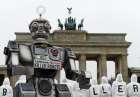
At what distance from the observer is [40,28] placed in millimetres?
8914

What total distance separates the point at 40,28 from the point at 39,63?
698 mm

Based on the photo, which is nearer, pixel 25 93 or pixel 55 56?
pixel 25 93

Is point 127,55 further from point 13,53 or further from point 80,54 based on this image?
point 13,53

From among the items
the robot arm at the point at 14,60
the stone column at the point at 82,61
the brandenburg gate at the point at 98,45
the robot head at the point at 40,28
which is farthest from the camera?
the stone column at the point at 82,61

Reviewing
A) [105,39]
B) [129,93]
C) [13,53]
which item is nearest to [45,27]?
[13,53]

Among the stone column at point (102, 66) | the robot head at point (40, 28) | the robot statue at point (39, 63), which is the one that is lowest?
the stone column at point (102, 66)

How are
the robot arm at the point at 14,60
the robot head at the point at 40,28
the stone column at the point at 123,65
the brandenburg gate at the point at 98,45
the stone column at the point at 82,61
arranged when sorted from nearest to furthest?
the robot arm at the point at 14,60 → the robot head at the point at 40,28 → the brandenburg gate at the point at 98,45 → the stone column at the point at 82,61 → the stone column at the point at 123,65

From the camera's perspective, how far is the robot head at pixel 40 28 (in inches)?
349

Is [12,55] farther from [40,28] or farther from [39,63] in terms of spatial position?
[40,28]

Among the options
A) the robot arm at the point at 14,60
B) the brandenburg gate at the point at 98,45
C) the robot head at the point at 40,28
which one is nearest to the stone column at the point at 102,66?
the brandenburg gate at the point at 98,45

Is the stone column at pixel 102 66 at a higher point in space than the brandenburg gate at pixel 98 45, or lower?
lower

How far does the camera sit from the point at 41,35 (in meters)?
8.84

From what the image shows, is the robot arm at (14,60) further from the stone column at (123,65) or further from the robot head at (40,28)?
the stone column at (123,65)

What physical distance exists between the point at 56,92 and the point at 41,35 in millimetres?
1034
